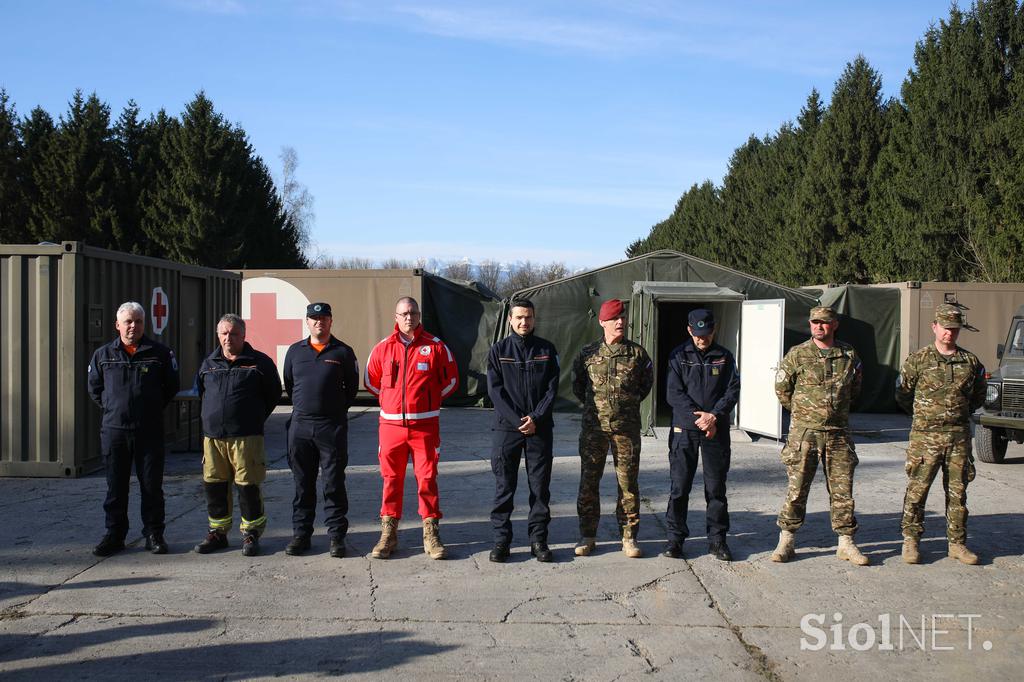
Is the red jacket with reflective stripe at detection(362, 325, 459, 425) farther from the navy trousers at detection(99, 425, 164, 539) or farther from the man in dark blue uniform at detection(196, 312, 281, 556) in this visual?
the navy trousers at detection(99, 425, 164, 539)

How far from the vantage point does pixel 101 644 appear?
14.6ft

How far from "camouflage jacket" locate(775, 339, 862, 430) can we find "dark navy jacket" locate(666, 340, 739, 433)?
408 millimetres

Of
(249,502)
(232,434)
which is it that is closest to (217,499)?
(249,502)

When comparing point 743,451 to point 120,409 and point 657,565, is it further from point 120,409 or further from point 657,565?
point 120,409

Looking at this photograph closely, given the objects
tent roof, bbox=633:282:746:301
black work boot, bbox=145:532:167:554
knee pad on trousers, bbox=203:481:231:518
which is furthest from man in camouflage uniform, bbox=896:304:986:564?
tent roof, bbox=633:282:746:301

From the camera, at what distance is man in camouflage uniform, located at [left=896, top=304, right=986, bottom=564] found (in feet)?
19.7

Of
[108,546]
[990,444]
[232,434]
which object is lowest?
[108,546]

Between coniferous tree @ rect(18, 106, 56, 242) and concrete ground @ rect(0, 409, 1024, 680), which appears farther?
coniferous tree @ rect(18, 106, 56, 242)

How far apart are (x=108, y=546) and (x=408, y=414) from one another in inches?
90.0

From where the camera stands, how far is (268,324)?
1616 cm

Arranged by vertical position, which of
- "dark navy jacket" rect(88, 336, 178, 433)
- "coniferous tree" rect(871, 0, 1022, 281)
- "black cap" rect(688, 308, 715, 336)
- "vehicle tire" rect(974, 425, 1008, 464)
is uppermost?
"coniferous tree" rect(871, 0, 1022, 281)

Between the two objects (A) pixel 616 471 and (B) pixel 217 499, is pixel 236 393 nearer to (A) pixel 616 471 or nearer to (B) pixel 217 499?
(B) pixel 217 499

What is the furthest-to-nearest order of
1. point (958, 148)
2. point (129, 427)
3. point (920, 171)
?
point (920, 171) → point (958, 148) → point (129, 427)

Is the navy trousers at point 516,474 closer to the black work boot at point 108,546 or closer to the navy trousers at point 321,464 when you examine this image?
the navy trousers at point 321,464
